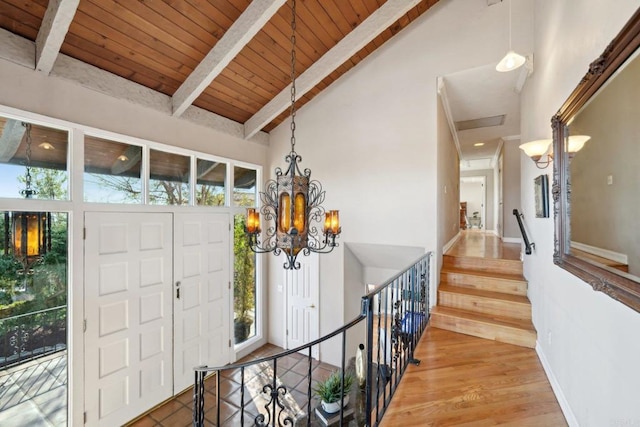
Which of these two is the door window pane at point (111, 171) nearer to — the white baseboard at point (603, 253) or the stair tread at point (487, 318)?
the stair tread at point (487, 318)

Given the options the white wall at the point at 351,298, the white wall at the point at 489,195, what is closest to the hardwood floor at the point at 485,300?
the white wall at the point at 351,298

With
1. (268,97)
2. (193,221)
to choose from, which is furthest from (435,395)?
(268,97)

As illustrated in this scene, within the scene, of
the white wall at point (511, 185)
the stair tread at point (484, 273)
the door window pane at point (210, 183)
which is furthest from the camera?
the white wall at point (511, 185)

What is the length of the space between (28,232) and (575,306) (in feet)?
15.2

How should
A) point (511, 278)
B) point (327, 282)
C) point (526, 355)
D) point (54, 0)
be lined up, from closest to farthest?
point (54, 0)
point (526, 355)
point (511, 278)
point (327, 282)

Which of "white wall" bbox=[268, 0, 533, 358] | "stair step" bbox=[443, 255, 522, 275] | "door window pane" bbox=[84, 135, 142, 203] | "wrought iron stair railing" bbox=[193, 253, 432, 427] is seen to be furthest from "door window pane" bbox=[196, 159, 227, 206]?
"stair step" bbox=[443, 255, 522, 275]

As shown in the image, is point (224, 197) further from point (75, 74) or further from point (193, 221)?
point (75, 74)

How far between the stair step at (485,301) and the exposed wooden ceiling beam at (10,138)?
4.96 meters

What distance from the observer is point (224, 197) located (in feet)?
15.0

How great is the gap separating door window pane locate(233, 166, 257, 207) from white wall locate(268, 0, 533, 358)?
1.06m

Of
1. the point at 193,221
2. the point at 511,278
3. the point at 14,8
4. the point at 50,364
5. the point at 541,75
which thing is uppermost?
the point at 14,8

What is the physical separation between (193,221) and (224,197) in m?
0.74

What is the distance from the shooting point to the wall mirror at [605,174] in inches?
41.4

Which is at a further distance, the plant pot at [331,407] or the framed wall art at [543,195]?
the plant pot at [331,407]
